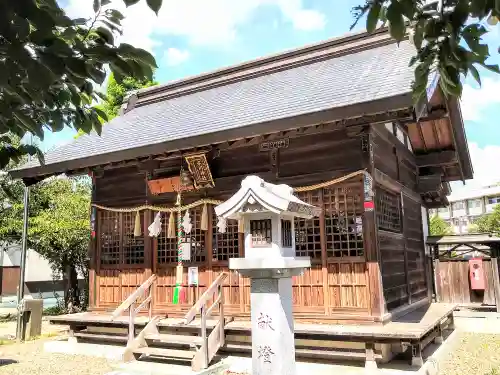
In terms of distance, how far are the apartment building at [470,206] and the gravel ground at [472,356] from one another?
193 ft

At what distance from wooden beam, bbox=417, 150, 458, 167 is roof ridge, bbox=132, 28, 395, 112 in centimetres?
373

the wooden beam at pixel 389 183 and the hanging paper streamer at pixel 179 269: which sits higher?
the wooden beam at pixel 389 183

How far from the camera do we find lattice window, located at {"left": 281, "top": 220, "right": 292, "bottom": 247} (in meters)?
6.26

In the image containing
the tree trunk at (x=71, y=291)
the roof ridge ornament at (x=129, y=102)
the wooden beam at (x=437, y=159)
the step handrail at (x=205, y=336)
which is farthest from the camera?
the tree trunk at (x=71, y=291)

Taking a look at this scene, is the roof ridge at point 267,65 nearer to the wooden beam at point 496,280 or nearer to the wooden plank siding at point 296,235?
the wooden plank siding at point 296,235

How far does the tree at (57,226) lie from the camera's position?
612 inches

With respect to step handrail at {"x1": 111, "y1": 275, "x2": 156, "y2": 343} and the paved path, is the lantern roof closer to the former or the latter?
step handrail at {"x1": 111, "y1": 275, "x2": 156, "y2": 343}

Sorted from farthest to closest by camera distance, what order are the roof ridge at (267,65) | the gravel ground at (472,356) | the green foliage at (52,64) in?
the roof ridge at (267,65) < the gravel ground at (472,356) < the green foliage at (52,64)

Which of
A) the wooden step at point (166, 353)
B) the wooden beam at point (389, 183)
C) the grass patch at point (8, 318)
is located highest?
the wooden beam at point (389, 183)

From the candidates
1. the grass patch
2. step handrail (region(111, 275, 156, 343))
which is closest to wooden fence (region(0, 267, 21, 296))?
the grass patch

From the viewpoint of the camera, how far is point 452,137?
1199cm

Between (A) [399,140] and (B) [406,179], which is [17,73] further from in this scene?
(B) [406,179]

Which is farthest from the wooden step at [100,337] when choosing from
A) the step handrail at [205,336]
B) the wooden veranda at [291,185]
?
the step handrail at [205,336]

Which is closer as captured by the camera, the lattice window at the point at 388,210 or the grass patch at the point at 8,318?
the lattice window at the point at 388,210
